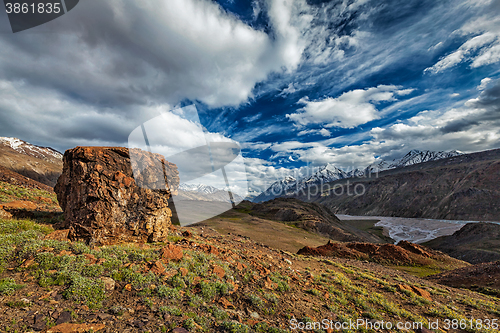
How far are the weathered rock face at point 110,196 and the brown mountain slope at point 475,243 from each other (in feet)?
212

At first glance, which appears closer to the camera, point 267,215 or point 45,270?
point 45,270

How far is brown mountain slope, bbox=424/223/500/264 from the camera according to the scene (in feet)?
148

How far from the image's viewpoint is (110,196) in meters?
11.9

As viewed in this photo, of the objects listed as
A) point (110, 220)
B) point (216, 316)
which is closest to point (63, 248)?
point (110, 220)

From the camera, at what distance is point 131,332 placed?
5.45 m

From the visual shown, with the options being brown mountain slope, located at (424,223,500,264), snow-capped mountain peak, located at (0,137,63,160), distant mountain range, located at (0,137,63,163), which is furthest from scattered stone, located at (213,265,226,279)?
snow-capped mountain peak, located at (0,137,63,160)

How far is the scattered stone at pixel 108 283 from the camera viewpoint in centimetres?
693

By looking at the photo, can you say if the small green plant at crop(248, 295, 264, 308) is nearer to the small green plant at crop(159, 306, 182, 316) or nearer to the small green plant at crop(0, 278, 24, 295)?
the small green plant at crop(159, 306, 182, 316)

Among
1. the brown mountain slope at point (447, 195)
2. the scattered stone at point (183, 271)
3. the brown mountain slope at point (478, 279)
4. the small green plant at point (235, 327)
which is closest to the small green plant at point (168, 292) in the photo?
the scattered stone at point (183, 271)

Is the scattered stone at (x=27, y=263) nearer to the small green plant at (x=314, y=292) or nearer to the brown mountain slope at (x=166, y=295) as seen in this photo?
the brown mountain slope at (x=166, y=295)

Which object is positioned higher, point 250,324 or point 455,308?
point 250,324

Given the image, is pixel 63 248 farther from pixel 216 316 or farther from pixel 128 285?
pixel 216 316

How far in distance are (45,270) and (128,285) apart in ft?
9.01

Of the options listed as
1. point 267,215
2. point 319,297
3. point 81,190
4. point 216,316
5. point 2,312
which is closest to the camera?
point 2,312
